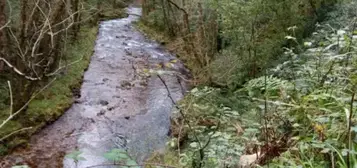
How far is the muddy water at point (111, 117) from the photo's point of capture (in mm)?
7876

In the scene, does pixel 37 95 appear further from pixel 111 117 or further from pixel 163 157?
pixel 163 157

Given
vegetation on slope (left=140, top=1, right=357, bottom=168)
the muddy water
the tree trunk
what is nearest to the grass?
the muddy water

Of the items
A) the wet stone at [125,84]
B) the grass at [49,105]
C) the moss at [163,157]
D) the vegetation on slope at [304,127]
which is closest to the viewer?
the vegetation on slope at [304,127]

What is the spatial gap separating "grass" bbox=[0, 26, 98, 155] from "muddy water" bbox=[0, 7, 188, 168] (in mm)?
197

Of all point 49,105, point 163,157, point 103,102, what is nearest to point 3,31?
point 49,105

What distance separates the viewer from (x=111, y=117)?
9.93 metres

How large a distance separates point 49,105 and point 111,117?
5.25ft

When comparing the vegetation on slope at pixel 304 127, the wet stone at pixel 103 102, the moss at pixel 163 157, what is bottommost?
the wet stone at pixel 103 102

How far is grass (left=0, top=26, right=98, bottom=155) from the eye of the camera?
8.18 meters

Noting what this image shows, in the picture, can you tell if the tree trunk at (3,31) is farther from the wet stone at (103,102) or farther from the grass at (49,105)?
the wet stone at (103,102)

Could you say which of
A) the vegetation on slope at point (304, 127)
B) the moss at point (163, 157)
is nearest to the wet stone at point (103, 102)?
the moss at point (163, 157)

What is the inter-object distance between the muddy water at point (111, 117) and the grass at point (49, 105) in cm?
20

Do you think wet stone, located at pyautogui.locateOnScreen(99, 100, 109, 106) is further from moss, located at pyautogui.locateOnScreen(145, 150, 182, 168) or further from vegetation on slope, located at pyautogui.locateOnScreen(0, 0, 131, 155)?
moss, located at pyautogui.locateOnScreen(145, 150, 182, 168)

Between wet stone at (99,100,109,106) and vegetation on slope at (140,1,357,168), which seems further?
wet stone at (99,100,109,106)
